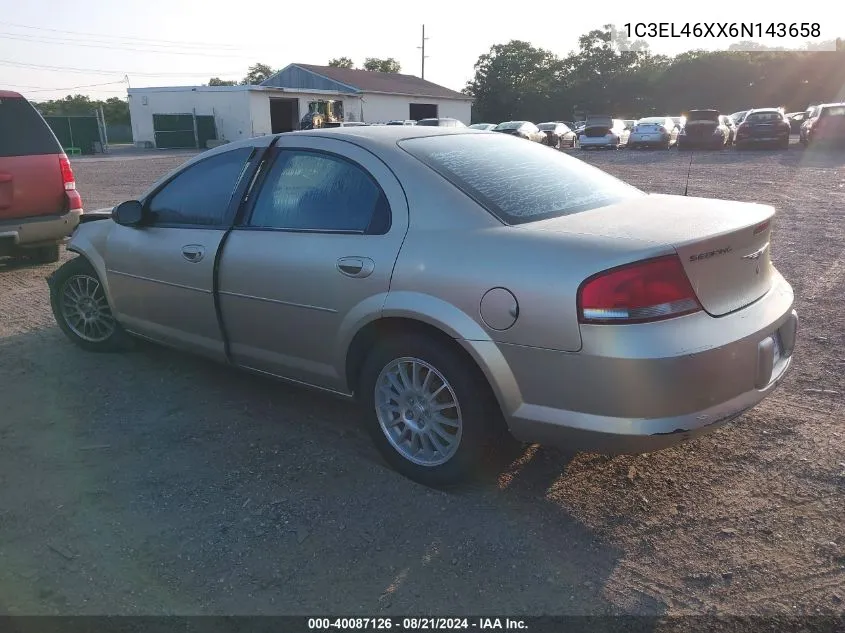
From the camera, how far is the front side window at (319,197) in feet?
11.6

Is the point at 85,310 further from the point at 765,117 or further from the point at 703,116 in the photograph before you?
the point at 703,116

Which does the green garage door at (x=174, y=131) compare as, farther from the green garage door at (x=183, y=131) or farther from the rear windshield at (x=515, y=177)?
the rear windshield at (x=515, y=177)

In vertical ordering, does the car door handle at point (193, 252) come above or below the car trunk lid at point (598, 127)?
below

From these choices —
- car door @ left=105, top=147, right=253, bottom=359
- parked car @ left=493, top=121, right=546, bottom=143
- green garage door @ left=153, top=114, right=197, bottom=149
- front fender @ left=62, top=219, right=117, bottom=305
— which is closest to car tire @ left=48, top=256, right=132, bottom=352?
front fender @ left=62, top=219, right=117, bottom=305

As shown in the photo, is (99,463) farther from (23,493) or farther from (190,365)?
(190,365)

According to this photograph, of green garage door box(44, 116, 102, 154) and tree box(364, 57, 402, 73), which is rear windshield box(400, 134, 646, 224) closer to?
green garage door box(44, 116, 102, 154)

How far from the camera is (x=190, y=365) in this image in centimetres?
506

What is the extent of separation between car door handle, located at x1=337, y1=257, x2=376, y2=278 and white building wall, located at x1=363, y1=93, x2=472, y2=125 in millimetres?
42218

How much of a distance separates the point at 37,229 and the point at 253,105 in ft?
109

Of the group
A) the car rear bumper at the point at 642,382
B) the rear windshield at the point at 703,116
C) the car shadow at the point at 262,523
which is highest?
the rear windshield at the point at 703,116

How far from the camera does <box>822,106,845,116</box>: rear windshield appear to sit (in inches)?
912

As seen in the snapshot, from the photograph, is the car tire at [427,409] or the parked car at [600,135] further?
the parked car at [600,135]

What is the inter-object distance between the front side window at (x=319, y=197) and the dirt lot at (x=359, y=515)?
1.18 metres

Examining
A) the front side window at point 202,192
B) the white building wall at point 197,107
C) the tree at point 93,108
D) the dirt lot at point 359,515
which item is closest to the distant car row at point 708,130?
the white building wall at point 197,107
